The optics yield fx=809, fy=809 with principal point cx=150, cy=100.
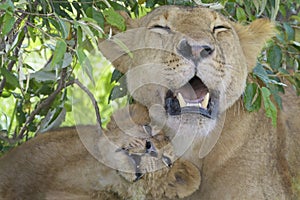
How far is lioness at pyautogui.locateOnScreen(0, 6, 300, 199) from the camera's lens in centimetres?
306

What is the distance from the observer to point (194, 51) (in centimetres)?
306

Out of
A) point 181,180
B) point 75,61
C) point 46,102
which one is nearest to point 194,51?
point 181,180

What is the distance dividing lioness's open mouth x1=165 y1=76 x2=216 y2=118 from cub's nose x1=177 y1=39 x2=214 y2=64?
0.33 feet

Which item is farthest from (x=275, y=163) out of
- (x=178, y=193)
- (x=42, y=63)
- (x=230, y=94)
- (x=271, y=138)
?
(x=42, y=63)

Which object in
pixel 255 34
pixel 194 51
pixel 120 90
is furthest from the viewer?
pixel 255 34

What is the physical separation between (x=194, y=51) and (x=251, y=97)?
38 centimetres

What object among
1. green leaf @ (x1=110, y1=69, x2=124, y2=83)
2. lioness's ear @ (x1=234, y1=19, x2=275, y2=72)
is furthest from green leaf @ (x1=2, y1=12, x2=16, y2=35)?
lioness's ear @ (x1=234, y1=19, x2=275, y2=72)

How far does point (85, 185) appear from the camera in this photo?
9.84 feet

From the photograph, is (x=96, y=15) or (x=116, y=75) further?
(x=116, y=75)

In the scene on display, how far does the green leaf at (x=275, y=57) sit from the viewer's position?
11.7 feet

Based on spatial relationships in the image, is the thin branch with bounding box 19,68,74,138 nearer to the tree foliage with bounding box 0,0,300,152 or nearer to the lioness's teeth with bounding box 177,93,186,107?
the tree foliage with bounding box 0,0,300,152

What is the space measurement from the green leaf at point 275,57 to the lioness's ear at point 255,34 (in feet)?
0.21

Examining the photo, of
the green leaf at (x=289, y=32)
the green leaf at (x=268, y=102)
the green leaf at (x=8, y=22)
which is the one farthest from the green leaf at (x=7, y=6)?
the green leaf at (x=289, y=32)

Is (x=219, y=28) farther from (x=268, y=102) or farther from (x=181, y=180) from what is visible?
(x=181, y=180)
